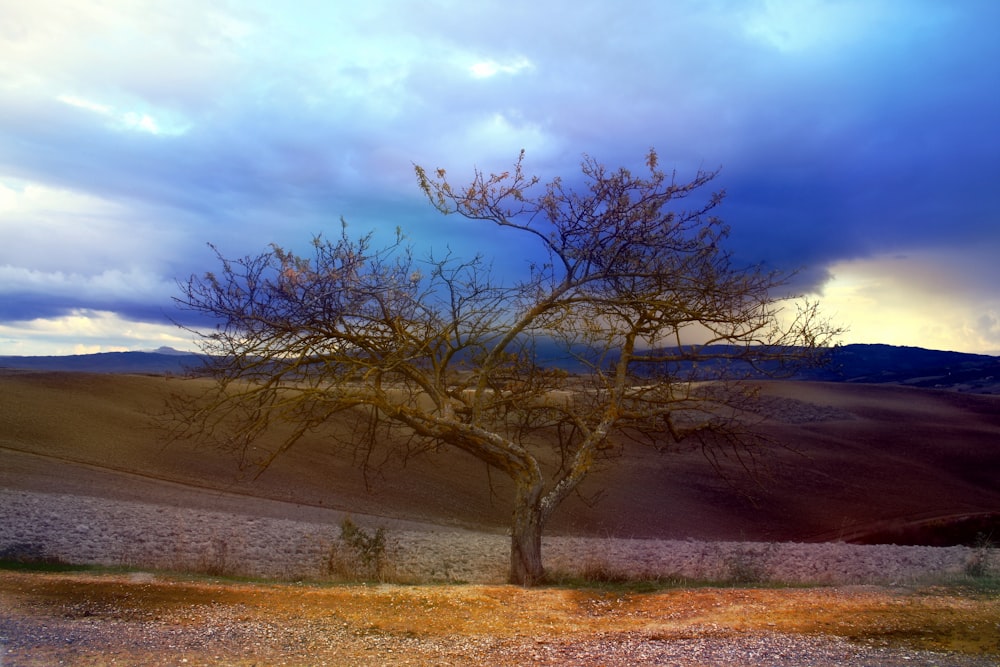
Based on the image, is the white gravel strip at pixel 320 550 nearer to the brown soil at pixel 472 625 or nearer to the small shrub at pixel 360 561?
the small shrub at pixel 360 561

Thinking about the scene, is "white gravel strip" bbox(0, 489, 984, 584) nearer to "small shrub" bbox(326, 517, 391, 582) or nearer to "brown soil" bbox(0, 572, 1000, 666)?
"small shrub" bbox(326, 517, 391, 582)

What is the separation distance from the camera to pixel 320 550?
67.6ft

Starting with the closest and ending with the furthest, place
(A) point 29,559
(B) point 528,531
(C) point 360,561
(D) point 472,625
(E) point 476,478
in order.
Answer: (D) point 472,625 < (B) point 528,531 < (A) point 29,559 < (C) point 360,561 < (E) point 476,478

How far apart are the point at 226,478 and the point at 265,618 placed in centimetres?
3033

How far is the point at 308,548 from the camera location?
2123cm

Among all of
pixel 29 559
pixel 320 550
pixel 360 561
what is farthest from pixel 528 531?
pixel 320 550

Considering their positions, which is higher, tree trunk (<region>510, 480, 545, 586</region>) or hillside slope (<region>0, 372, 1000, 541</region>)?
tree trunk (<region>510, 480, 545, 586</region>)

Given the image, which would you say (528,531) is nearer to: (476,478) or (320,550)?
(320,550)

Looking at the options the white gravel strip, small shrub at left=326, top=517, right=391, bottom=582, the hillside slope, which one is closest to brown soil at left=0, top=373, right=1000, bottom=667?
the hillside slope

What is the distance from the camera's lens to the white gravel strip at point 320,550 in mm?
16578

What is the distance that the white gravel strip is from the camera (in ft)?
54.4

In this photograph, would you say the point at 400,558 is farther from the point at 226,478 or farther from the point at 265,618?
the point at 226,478

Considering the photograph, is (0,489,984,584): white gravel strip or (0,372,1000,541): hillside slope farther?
(0,372,1000,541): hillside slope

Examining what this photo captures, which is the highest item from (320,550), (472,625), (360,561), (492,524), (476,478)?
(472,625)
